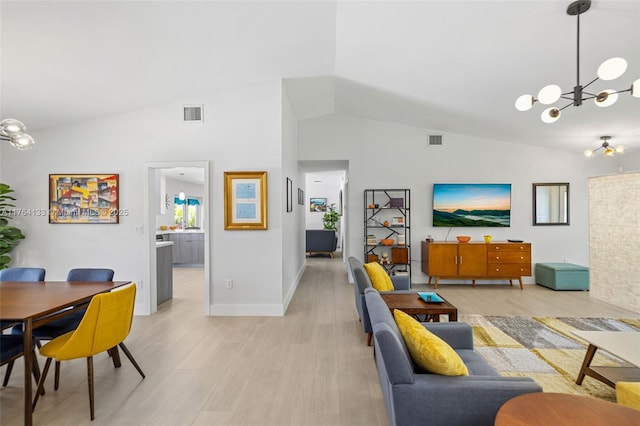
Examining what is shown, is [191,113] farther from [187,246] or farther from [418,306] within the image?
[187,246]

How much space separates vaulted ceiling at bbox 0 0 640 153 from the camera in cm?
261

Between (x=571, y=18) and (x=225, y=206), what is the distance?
160 inches

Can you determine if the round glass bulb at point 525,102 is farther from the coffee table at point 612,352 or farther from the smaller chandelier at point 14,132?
the smaller chandelier at point 14,132

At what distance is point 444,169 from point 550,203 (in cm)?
213

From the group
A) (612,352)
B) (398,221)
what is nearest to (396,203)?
(398,221)

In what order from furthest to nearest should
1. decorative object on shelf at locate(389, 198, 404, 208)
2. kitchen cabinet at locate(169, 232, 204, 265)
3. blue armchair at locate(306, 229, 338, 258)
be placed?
blue armchair at locate(306, 229, 338, 258) < kitchen cabinet at locate(169, 232, 204, 265) < decorative object on shelf at locate(389, 198, 404, 208)

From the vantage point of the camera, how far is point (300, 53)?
3.63 meters

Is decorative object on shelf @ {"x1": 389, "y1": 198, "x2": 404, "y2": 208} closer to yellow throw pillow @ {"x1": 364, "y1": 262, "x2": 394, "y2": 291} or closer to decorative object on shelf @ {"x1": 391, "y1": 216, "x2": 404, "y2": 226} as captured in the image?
decorative object on shelf @ {"x1": 391, "y1": 216, "x2": 404, "y2": 226}

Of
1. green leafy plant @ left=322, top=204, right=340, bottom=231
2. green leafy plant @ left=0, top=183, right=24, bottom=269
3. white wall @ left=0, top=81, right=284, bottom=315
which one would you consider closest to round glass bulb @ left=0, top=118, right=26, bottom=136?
white wall @ left=0, top=81, right=284, bottom=315

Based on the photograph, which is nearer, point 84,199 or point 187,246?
point 84,199

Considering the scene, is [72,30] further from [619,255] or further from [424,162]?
[619,255]

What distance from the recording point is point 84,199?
173 inches

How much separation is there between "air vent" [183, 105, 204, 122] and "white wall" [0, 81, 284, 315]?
7 cm

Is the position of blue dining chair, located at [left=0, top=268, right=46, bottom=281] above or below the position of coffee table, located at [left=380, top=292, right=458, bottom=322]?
above
